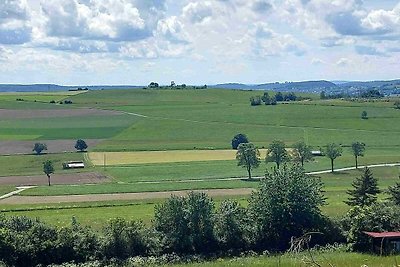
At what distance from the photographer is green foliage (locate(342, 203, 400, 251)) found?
39688 mm

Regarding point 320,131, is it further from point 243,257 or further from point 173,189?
point 243,257

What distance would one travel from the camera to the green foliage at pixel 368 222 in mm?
39688

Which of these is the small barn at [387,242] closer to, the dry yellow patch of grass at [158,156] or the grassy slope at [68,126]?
the dry yellow patch of grass at [158,156]

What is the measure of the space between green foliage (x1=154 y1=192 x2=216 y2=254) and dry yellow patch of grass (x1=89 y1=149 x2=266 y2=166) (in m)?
57.1

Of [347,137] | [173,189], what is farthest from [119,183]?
[347,137]

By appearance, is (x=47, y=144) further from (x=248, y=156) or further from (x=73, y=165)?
(x=248, y=156)

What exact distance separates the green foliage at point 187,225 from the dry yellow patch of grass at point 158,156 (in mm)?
57090

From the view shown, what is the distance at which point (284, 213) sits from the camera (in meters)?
43.2

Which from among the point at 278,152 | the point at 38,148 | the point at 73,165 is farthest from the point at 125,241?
the point at 38,148

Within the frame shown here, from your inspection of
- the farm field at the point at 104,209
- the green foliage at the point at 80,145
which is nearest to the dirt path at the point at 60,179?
the farm field at the point at 104,209

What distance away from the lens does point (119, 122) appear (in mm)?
145375

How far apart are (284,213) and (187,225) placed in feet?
24.6

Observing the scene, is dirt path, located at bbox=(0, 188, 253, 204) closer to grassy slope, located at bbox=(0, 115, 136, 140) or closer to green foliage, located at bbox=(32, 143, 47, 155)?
green foliage, located at bbox=(32, 143, 47, 155)

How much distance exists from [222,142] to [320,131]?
24.2 metres
